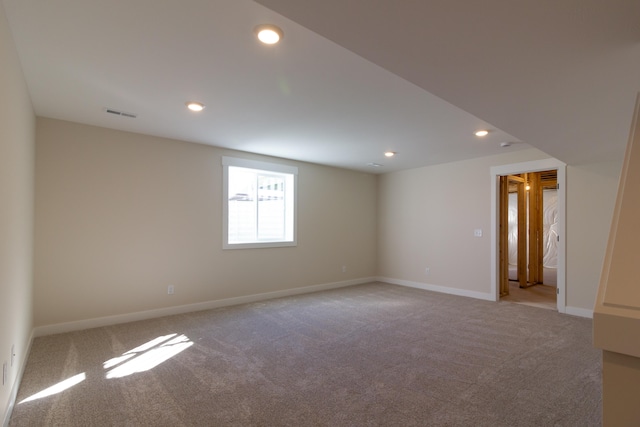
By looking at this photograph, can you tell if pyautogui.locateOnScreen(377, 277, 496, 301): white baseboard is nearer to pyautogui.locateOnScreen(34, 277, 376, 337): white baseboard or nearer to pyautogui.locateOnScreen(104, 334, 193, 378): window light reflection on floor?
pyautogui.locateOnScreen(34, 277, 376, 337): white baseboard

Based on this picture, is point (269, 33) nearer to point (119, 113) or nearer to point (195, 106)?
point (195, 106)

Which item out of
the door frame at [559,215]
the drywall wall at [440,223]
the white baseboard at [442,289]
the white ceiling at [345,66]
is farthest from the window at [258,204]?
the door frame at [559,215]

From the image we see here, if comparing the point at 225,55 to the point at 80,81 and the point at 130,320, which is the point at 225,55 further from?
the point at 130,320

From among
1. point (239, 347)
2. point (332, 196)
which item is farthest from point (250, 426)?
point (332, 196)

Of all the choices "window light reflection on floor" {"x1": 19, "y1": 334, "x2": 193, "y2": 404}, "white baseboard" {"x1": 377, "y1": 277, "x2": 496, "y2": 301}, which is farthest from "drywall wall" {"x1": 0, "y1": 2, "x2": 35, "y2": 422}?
"white baseboard" {"x1": 377, "y1": 277, "x2": 496, "y2": 301}

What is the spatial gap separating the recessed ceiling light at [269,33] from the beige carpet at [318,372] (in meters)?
2.36

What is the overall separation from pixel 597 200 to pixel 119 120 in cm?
608

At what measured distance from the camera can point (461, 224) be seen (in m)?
5.72

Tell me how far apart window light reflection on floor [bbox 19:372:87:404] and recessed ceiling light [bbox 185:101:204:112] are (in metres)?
2.49

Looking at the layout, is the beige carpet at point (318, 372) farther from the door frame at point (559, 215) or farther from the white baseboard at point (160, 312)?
the door frame at point (559, 215)

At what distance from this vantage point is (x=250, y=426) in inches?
76.3

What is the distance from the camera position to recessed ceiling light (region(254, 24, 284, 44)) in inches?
73.9

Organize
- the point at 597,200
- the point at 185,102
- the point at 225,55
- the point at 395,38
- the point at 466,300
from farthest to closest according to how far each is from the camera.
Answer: the point at 466,300
the point at 597,200
the point at 185,102
the point at 225,55
the point at 395,38

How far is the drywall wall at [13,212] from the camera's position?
6.15 feet
